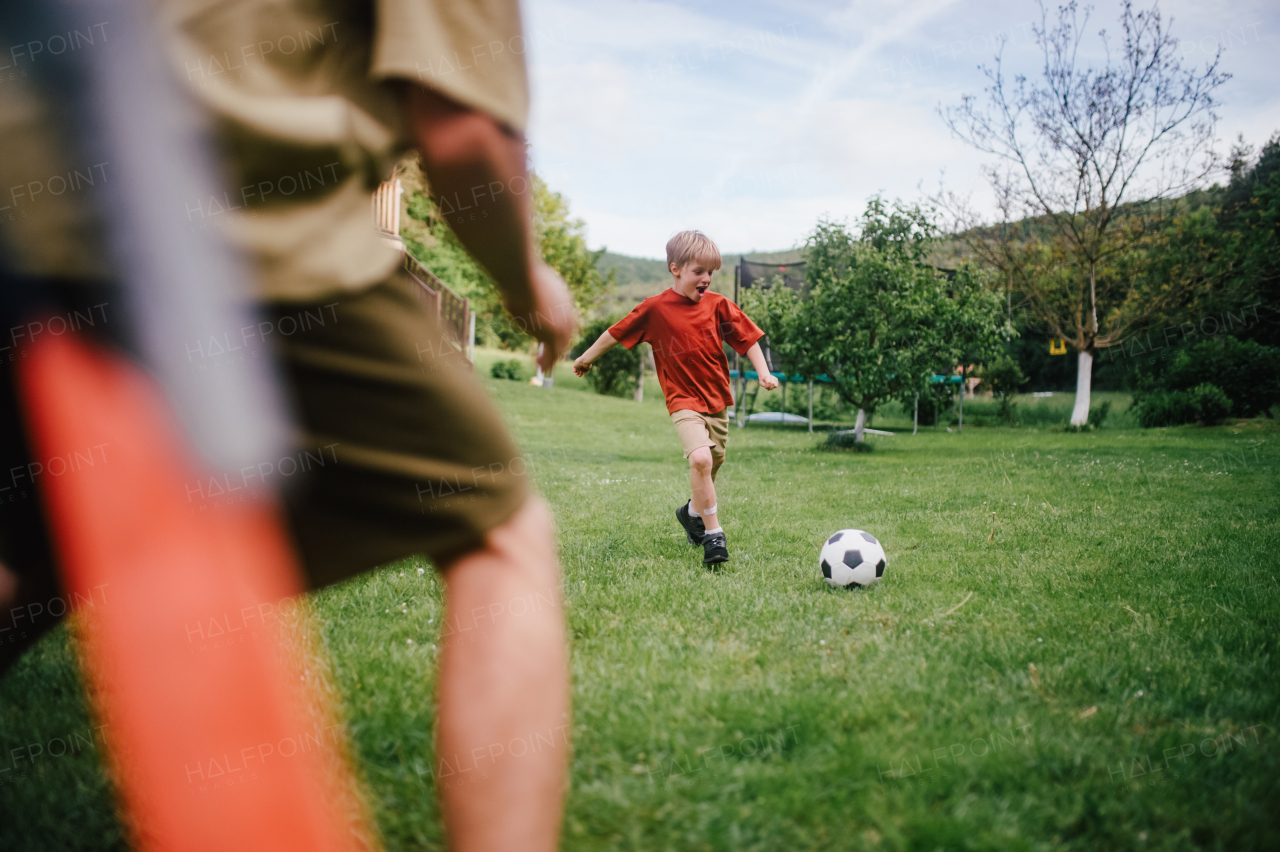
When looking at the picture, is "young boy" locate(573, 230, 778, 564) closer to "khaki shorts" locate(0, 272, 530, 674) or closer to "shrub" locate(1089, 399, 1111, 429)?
"khaki shorts" locate(0, 272, 530, 674)

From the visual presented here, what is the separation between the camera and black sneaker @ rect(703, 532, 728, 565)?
158 inches

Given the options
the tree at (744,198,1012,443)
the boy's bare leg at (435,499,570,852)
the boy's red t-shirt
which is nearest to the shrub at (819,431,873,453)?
the tree at (744,198,1012,443)

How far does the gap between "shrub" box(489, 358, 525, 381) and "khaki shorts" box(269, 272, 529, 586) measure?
84.0ft

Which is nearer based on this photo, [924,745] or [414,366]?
[414,366]

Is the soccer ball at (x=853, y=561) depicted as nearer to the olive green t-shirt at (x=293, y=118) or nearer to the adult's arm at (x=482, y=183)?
the adult's arm at (x=482, y=183)

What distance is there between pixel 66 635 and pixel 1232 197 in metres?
34.3

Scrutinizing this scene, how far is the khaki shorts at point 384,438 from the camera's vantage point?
0.87 metres

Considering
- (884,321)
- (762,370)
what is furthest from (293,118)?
Result: (884,321)

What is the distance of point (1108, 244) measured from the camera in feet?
58.0

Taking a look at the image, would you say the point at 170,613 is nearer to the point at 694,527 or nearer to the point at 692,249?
the point at 694,527

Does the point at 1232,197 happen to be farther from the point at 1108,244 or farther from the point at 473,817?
the point at 473,817

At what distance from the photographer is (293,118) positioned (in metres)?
0.78

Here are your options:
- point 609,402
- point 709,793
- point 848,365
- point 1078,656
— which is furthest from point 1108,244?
point 709,793

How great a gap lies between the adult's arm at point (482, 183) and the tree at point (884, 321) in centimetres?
1073
